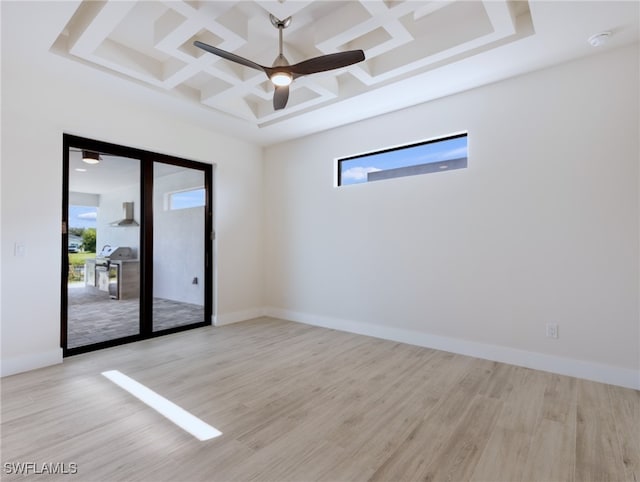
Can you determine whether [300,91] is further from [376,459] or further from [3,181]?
[376,459]

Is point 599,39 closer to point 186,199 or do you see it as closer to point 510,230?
point 510,230

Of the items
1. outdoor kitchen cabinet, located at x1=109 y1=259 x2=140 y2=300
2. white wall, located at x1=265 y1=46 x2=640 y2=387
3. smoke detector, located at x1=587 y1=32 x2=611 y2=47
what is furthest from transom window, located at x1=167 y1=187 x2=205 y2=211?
smoke detector, located at x1=587 y1=32 x2=611 y2=47

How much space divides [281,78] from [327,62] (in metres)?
0.38

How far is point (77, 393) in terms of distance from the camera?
8.15 ft

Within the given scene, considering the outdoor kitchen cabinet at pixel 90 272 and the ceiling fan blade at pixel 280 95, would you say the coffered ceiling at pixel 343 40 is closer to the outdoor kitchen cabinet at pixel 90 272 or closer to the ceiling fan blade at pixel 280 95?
the ceiling fan blade at pixel 280 95

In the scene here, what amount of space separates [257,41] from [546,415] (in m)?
3.71

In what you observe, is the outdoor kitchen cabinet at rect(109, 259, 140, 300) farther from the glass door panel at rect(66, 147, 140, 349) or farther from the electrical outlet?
the electrical outlet

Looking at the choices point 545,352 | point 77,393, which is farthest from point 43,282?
point 545,352

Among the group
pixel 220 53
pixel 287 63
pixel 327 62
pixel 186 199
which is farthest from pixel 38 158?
pixel 327 62

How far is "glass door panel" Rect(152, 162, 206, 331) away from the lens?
406 cm

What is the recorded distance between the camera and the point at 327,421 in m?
2.11

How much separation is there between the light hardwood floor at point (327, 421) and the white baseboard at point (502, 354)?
0.11 m

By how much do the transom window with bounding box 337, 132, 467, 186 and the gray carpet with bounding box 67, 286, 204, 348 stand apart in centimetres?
288

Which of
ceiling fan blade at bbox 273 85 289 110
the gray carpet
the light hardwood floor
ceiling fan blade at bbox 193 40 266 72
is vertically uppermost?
ceiling fan blade at bbox 193 40 266 72
